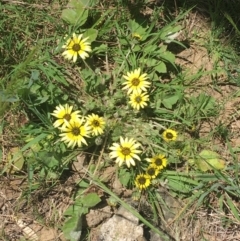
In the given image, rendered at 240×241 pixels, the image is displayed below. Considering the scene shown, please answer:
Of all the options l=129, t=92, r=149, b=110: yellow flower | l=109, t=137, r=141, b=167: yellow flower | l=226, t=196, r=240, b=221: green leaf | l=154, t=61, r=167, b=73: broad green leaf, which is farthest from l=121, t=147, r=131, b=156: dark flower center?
l=226, t=196, r=240, b=221: green leaf

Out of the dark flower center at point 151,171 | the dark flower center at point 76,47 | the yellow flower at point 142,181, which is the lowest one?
the yellow flower at point 142,181

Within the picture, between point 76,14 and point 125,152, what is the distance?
957 mm

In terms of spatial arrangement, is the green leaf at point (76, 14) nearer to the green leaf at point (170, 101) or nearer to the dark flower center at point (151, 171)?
the green leaf at point (170, 101)

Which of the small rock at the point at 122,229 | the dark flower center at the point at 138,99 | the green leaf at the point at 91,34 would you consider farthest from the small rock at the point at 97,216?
the green leaf at the point at 91,34

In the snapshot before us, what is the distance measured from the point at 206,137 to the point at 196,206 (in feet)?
1.49

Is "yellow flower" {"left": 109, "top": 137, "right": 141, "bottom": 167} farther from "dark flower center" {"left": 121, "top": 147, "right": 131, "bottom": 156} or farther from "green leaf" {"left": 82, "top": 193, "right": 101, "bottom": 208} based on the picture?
"green leaf" {"left": 82, "top": 193, "right": 101, "bottom": 208}

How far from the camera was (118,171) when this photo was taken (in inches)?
113

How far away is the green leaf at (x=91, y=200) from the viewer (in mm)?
2787

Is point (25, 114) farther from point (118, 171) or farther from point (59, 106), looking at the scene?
point (118, 171)

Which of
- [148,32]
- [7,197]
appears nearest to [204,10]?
[148,32]

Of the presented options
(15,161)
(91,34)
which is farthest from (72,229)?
(91,34)

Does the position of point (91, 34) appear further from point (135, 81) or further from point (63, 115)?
point (63, 115)

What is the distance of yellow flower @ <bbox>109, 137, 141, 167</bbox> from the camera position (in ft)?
8.96

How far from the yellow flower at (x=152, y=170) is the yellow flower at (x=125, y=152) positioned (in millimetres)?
121
